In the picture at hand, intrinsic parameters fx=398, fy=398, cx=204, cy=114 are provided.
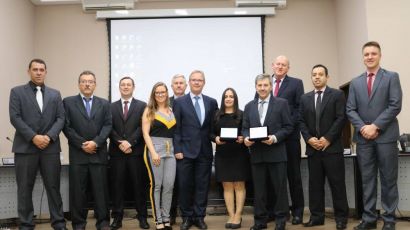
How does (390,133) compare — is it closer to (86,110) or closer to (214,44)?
(86,110)

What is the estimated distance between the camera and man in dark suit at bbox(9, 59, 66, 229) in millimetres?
3559

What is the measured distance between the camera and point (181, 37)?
275 inches

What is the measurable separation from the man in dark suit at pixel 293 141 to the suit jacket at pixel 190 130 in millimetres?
760

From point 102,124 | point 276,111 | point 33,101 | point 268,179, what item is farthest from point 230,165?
point 33,101

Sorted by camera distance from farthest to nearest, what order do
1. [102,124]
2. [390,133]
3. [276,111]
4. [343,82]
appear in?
[343,82] → [102,124] → [276,111] → [390,133]

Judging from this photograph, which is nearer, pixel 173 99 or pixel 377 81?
pixel 377 81

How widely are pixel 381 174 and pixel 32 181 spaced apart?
3102mm

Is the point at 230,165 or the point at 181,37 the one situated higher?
the point at 181,37

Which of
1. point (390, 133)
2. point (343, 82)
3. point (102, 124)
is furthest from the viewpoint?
point (343, 82)

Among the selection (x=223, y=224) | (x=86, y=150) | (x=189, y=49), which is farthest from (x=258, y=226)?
(x=189, y=49)

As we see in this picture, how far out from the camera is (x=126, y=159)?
3.99m

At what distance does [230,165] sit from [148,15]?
3.99 meters

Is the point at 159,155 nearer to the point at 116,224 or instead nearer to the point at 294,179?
the point at 116,224

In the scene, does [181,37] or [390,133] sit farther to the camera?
[181,37]
